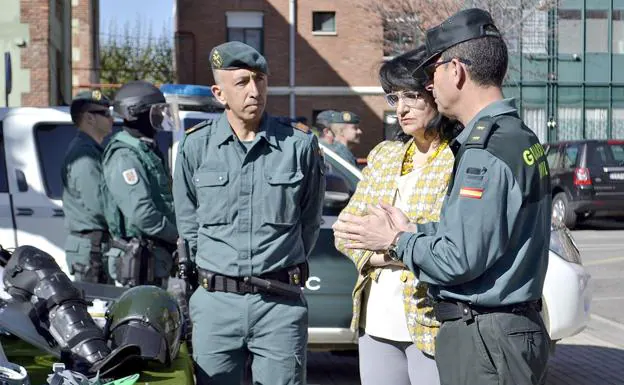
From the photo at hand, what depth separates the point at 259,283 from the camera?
4.34 metres

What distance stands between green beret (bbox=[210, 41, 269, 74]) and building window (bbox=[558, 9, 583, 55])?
101 ft

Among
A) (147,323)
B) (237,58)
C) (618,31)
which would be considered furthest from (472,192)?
(618,31)

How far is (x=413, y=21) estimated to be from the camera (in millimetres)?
28062

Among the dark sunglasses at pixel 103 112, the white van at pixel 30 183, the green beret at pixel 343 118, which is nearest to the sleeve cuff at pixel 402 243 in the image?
the dark sunglasses at pixel 103 112

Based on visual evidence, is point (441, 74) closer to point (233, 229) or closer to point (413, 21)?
point (233, 229)

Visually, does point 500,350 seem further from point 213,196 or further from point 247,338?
point 213,196

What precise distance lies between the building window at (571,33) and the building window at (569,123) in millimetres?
1919

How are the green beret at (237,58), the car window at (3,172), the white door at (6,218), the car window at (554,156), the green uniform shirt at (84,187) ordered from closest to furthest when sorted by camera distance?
1. the green beret at (237,58)
2. the green uniform shirt at (84,187)
3. the white door at (6,218)
4. the car window at (3,172)
5. the car window at (554,156)

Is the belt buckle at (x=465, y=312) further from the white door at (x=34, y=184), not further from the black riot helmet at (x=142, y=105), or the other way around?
the white door at (x=34, y=184)

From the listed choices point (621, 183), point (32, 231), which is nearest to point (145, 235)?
point (32, 231)

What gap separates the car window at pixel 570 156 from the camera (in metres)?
21.0

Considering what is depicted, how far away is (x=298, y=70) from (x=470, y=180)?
99.4 feet

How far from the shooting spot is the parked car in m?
20.5

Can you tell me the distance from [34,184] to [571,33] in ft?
95.2
